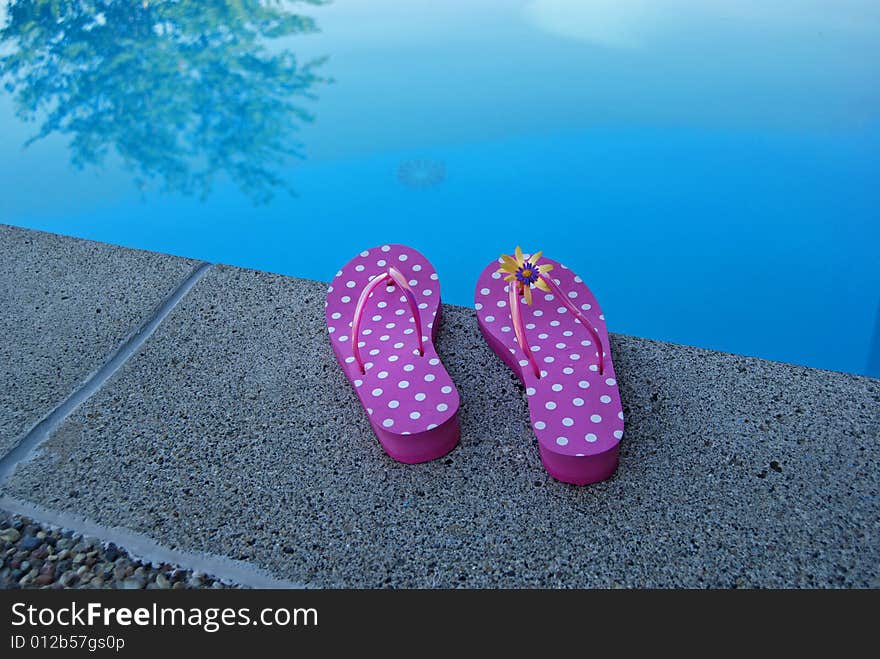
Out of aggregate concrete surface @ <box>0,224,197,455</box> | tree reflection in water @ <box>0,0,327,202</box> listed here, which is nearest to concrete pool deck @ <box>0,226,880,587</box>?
aggregate concrete surface @ <box>0,224,197,455</box>

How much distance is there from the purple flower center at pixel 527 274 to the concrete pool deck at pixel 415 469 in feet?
0.64

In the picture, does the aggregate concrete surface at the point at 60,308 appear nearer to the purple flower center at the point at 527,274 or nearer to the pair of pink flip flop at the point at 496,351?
the pair of pink flip flop at the point at 496,351

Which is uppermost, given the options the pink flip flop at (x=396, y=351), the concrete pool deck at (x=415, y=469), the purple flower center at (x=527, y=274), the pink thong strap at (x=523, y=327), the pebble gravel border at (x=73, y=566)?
the purple flower center at (x=527, y=274)

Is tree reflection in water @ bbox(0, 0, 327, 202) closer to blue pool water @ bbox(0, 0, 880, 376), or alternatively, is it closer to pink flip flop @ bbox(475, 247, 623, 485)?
blue pool water @ bbox(0, 0, 880, 376)

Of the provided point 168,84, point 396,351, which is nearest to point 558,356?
point 396,351

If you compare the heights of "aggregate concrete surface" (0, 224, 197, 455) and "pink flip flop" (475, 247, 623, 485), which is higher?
"pink flip flop" (475, 247, 623, 485)

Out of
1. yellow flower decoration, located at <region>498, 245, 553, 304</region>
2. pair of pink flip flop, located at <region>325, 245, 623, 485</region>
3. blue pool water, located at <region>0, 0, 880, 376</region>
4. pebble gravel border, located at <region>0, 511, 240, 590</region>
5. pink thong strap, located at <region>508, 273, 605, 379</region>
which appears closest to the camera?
pebble gravel border, located at <region>0, 511, 240, 590</region>

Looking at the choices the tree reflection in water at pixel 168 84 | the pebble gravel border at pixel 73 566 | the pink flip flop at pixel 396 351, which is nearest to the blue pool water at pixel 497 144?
the tree reflection in water at pixel 168 84

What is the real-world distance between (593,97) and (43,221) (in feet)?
7.79

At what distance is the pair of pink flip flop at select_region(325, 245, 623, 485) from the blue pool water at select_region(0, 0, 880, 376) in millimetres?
518

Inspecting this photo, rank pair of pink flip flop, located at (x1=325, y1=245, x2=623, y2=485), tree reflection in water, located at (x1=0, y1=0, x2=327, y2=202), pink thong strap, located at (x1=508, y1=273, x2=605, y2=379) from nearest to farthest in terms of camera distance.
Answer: pair of pink flip flop, located at (x1=325, y1=245, x2=623, y2=485) → pink thong strap, located at (x1=508, y1=273, x2=605, y2=379) → tree reflection in water, located at (x1=0, y1=0, x2=327, y2=202)

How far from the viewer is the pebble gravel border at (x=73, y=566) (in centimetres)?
117

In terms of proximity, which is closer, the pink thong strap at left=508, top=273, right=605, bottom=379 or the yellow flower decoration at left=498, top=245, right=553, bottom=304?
the pink thong strap at left=508, top=273, right=605, bottom=379

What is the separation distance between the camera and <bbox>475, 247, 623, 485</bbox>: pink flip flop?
126 centimetres
